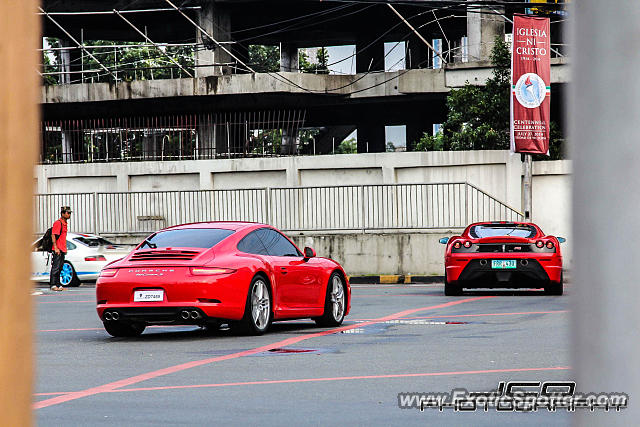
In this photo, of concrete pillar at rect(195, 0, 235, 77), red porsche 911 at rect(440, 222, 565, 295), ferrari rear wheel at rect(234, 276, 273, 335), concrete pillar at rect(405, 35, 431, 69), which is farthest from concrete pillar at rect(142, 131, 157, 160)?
ferrari rear wheel at rect(234, 276, 273, 335)

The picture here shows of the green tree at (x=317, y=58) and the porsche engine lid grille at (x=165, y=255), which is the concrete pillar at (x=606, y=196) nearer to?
the porsche engine lid grille at (x=165, y=255)

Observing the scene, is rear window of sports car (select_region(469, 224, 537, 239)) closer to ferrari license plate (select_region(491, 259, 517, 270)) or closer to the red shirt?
ferrari license plate (select_region(491, 259, 517, 270))

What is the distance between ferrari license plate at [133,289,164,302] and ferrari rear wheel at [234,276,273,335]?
3.18 feet

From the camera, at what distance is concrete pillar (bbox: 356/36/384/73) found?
157 feet

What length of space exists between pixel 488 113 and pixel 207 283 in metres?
23.8

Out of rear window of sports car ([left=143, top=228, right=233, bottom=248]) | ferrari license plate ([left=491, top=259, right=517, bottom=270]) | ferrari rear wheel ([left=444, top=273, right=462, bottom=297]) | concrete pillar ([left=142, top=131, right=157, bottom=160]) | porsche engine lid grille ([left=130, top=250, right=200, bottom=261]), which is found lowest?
ferrari rear wheel ([left=444, top=273, right=462, bottom=297])

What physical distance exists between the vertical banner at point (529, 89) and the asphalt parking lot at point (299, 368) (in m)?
11.5

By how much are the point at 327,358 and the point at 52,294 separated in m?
13.5

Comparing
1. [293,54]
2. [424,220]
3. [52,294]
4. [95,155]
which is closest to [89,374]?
[52,294]

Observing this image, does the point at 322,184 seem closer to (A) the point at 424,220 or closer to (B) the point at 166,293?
(A) the point at 424,220

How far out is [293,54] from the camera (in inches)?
1998

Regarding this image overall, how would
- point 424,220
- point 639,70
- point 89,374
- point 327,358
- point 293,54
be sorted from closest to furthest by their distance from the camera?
point 639,70 → point 89,374 → point 327,358 → point 424,220 → point 293,54

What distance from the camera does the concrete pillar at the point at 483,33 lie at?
1454 inches

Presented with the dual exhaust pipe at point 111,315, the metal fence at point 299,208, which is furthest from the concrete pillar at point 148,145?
the dual exhaust pipe at point 111,315
